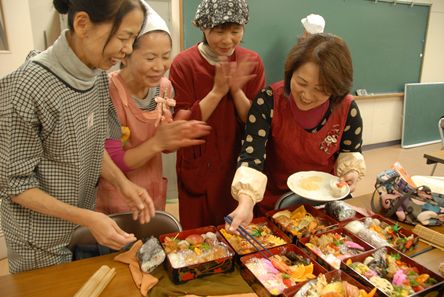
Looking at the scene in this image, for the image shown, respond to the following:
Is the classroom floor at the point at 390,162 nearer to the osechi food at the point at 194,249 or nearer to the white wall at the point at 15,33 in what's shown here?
the white wall at the point at 15,33

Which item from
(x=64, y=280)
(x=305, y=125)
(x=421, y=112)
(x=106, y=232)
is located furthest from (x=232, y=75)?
(x=421, y=112)

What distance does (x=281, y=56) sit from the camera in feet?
13.1

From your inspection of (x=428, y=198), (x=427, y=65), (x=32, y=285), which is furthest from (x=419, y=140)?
(x=32, y=285)

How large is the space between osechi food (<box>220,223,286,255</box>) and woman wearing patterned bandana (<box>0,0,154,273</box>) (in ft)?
1.11

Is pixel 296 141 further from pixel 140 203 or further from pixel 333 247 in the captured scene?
pixel 140 203

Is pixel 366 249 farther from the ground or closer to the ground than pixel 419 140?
farther from the ground

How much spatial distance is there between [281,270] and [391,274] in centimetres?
35

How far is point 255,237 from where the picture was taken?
1301 mm

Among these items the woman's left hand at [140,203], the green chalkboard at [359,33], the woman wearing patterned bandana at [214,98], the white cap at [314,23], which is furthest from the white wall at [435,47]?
the woman's left hand at [140,203]

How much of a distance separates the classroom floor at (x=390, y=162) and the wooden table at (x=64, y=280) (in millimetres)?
2311

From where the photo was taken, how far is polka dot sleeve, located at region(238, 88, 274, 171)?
62.1 inches

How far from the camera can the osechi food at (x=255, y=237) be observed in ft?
4.00

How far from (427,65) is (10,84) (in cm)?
608

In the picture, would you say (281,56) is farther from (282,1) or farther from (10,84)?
(10,84)
